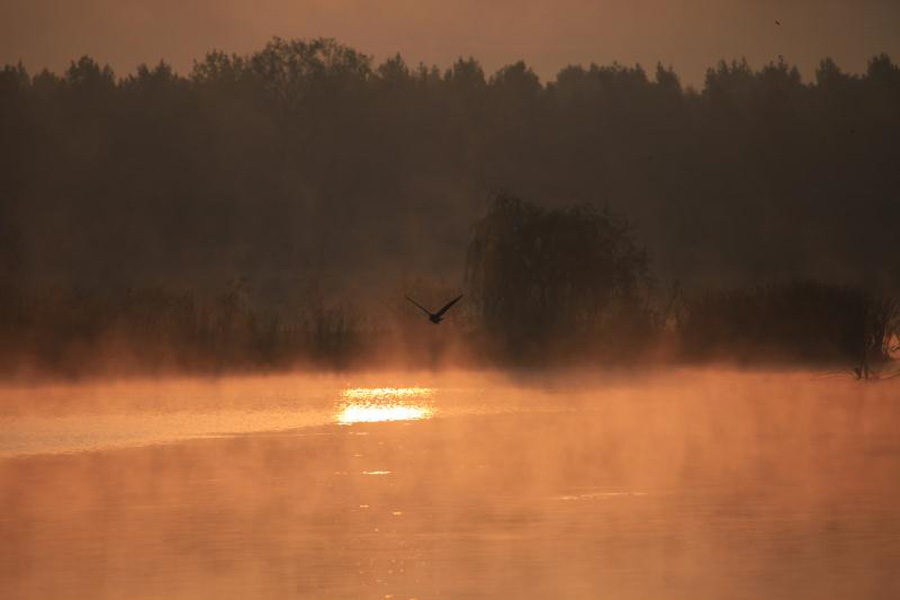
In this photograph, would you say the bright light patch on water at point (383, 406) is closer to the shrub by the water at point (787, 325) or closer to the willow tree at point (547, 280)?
the willow tree at point (547, 280)

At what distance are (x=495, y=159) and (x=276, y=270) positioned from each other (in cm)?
2585

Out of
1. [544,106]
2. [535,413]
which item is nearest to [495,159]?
[544,106]

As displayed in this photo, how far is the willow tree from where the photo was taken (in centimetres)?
2930

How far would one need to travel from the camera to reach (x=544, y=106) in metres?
106

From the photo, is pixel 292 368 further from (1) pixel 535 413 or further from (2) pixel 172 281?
(2) pixel 172 281

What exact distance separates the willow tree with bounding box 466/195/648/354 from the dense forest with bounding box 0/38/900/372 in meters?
36.7

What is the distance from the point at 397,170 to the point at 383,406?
7324cm

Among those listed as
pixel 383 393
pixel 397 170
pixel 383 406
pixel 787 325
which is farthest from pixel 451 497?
pixel 397 170

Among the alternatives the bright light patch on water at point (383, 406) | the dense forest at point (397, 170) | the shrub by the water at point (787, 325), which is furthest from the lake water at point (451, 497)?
the dense forest at point (397, 170)

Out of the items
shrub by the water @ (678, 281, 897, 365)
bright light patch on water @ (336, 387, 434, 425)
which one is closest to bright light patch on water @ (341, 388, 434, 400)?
bright light patch on water @ (336, 387, 434, 425)

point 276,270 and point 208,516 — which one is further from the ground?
point 276,270

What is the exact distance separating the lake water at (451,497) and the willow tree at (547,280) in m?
7.55

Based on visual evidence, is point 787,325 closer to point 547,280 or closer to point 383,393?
point 547,280

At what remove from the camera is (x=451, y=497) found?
41.3 ft
